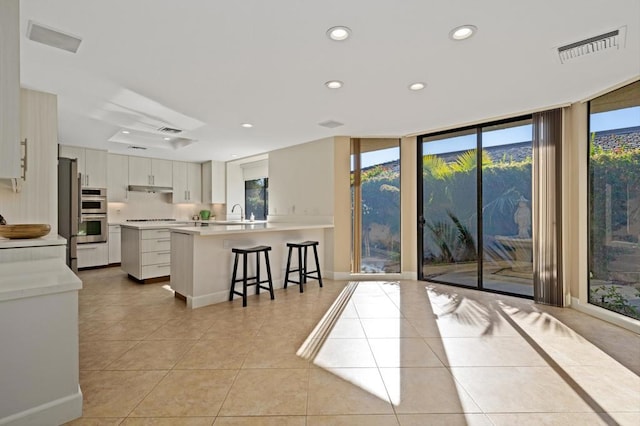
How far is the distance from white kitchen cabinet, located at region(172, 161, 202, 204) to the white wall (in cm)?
237

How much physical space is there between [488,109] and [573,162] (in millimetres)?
1146

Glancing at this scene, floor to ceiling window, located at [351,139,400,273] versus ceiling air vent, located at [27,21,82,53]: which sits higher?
ceiling air vent, located at [27,21,82,53]

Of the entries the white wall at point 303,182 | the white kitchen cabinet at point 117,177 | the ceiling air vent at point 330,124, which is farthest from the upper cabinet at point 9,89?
the white kitchen cabinet at point 117,177

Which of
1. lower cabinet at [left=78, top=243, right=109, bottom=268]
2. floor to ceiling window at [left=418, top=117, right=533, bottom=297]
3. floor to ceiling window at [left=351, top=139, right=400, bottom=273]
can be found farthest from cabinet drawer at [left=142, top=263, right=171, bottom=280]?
floor to ceiling window at [left=418, top=117, right=533, bottom=297]

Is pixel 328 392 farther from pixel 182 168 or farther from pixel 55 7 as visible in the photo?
pixel 182 168

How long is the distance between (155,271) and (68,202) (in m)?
1.56

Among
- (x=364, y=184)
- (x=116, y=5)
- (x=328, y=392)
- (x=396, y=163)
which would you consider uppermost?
(x=116, y=5)

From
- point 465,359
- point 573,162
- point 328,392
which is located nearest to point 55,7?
point 328,392

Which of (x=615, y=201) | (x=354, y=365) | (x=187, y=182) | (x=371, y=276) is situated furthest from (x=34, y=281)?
(x=187, y=182)

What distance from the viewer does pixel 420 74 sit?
9.13 feet

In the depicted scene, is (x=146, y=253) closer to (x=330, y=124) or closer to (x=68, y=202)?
(x=68, y=202)

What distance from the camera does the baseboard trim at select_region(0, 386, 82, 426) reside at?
1.50 meters

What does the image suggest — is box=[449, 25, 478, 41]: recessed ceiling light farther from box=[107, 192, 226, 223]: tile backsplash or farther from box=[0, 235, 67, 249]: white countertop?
box=[107, 192, 226, 223]: tile backsplash

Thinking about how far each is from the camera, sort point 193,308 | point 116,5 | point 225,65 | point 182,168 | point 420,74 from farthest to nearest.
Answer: point 182,168 < point 193,308 < point 420,74 < point 225,65 < point 116,5
